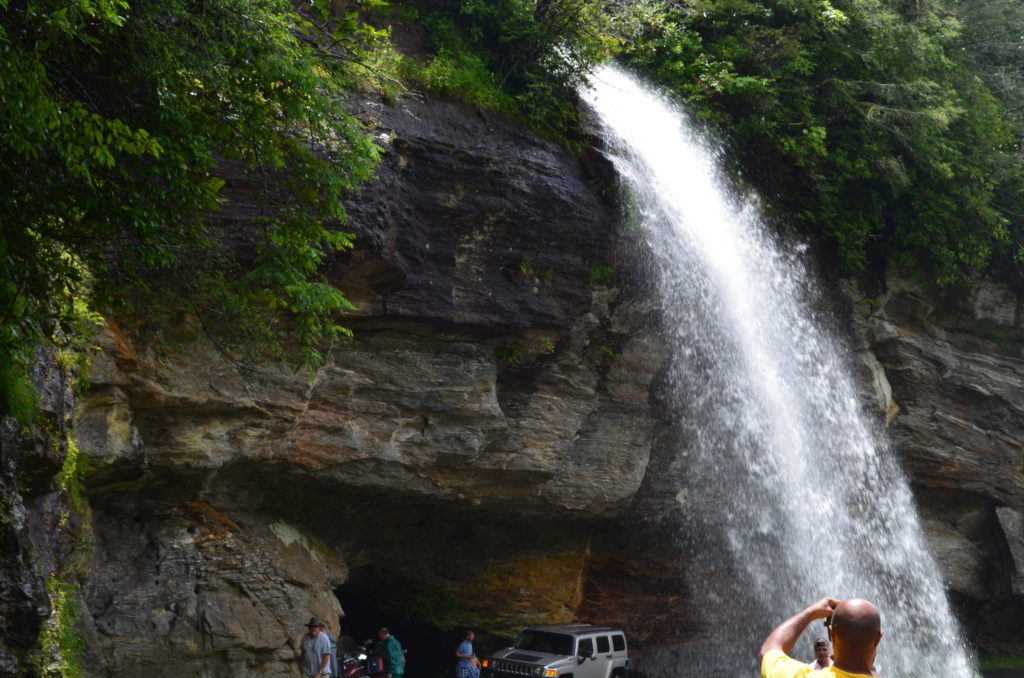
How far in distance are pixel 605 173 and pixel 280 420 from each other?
702cm

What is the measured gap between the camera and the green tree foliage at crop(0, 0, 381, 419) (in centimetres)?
773

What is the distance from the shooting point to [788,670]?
3.76m

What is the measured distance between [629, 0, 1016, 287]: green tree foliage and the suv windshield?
9880 millimetres

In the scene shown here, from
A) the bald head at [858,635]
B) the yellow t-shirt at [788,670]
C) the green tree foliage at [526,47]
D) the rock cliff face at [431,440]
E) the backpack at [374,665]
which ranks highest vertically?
the green tree foliage at [526,47]

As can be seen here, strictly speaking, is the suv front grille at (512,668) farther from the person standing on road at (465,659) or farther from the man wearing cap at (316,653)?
the man wearing cap at (316,653)

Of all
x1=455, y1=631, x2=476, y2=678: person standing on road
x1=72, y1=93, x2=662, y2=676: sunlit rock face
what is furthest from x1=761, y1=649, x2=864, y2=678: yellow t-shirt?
x1=455, y1=631, x2=476, y2=678: person standing on road

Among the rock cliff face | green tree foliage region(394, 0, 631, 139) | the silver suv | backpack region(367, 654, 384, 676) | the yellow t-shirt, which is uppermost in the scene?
green tree foliage region(394, 0, 631, 139)

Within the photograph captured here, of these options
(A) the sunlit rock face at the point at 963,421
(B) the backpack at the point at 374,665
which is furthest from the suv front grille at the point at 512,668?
(A) the sunlit rock face at the point at 963,421

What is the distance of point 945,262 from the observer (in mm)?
20500

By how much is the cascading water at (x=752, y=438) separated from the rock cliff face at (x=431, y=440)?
2.25 ft

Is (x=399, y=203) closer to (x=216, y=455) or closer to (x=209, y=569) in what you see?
(x=216, y=455)

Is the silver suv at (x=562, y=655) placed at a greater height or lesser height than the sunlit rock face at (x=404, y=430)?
lesser

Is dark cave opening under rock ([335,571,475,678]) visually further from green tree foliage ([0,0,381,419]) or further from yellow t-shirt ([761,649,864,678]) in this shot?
yellow t-shirt ([761,649,864,678])

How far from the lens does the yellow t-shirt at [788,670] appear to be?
3686mm
